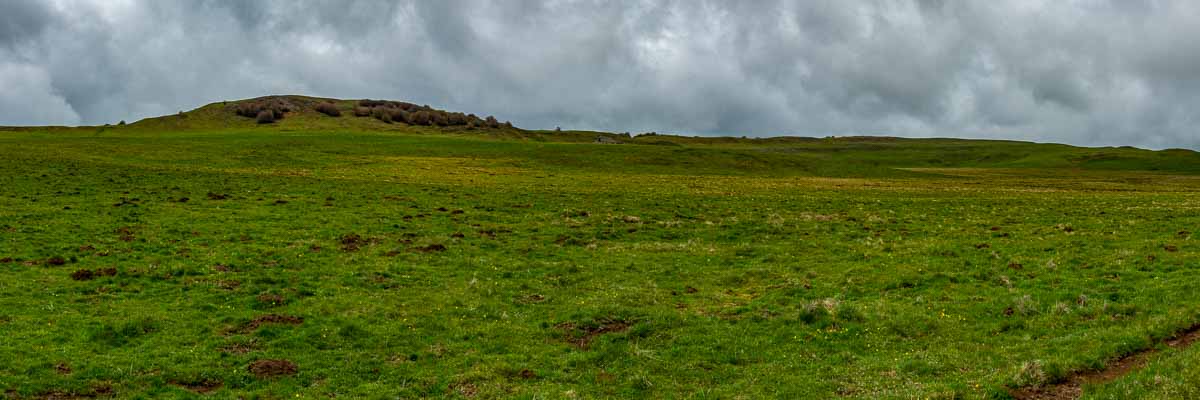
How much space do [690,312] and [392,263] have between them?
11.6m

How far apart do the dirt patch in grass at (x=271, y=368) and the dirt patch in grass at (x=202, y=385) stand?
0.69m

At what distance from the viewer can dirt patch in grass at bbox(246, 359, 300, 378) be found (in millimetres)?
14164

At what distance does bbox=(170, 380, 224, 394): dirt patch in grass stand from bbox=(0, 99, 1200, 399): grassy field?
8 cm

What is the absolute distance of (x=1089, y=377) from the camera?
1237cm

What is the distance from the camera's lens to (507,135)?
145 metres

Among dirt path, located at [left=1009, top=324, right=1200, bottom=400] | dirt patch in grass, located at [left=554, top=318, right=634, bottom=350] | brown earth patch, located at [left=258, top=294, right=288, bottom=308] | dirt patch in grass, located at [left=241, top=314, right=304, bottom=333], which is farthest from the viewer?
brown earth patch, located at [left=258, top=294, right=288, bottom=308]

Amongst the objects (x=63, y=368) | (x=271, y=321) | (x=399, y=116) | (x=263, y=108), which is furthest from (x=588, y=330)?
(x=399, y=116)

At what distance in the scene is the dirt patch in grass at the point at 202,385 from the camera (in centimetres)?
1334

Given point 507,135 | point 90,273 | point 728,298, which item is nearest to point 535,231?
point 728,298

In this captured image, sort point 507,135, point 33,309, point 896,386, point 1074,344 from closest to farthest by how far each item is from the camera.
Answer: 1. point 896,386
2. point 1074,344
3. point 33,309
4. point 507,135

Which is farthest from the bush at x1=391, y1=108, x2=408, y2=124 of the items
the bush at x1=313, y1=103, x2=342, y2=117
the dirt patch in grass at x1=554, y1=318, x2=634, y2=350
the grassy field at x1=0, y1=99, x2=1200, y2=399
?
the dirt patch in grass at x1=554, y1=318, x2=634, y2=350

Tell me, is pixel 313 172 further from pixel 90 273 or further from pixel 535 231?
pixel 90 273

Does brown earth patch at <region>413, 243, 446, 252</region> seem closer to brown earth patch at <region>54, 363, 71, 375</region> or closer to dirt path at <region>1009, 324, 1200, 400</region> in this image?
brown earth patch at <region>54, 363, 71, 375</region>

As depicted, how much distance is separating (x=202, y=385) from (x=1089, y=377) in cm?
1649
